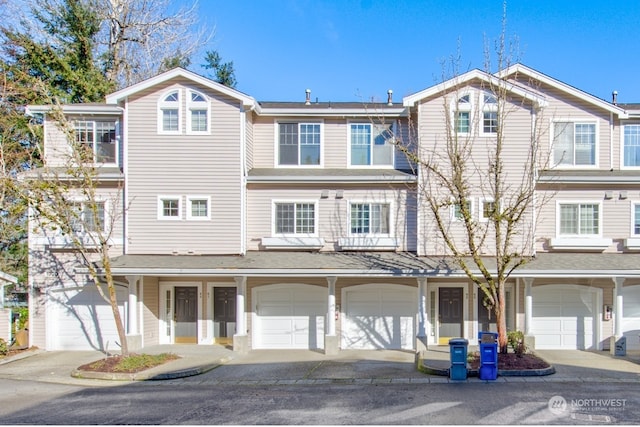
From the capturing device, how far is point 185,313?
67.4 feet

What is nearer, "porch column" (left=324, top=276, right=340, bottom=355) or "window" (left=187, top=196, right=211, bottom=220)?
"porch column" (left=324, top=276, right=340, bottom=355)

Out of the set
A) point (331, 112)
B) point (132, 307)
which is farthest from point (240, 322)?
point (331, 112)

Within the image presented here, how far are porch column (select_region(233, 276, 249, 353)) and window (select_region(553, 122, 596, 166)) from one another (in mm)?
11308

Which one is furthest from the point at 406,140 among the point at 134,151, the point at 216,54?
the point at 216,54

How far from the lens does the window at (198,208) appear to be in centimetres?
1953

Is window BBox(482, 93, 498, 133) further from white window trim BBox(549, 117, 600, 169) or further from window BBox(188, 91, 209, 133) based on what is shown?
window BBox(188, 91, 209, 133)

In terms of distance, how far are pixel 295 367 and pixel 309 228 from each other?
5354 mm

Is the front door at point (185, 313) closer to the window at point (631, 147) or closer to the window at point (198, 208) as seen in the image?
the window at point (198, 208)

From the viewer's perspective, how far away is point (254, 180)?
19.8 m

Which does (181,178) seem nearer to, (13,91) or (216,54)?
(13,91)

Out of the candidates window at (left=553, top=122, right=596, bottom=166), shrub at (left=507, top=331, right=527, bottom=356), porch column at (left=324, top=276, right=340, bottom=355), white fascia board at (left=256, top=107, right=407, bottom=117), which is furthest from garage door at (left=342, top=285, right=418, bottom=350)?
window at (left=553, top=122, right=596, bottom=166)

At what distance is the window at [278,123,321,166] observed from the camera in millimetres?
21078

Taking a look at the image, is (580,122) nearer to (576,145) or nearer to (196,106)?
(576,145)

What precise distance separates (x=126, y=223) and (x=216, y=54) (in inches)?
910
